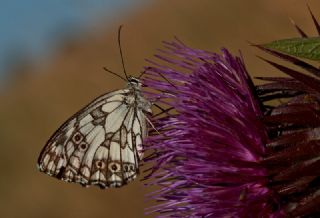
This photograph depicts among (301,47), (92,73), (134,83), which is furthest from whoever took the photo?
(92,73)

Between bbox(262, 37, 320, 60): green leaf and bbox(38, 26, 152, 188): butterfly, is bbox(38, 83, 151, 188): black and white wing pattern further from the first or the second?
bbox(262, 37, 320, 60): green leaf

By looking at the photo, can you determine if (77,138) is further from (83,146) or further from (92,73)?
(92,73)

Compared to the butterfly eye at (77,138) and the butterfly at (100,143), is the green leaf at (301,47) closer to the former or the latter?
the butterfly at (100,143)

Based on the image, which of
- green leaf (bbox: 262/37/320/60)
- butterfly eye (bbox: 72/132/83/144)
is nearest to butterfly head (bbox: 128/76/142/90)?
butterfly eye (bbox: 72/132/83/144)

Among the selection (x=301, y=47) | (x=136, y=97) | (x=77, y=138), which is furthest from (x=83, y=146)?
(x=301, y=47)

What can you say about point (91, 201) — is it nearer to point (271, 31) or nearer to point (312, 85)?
point (271, 31)

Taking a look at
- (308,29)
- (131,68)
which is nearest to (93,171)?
(308,29)
